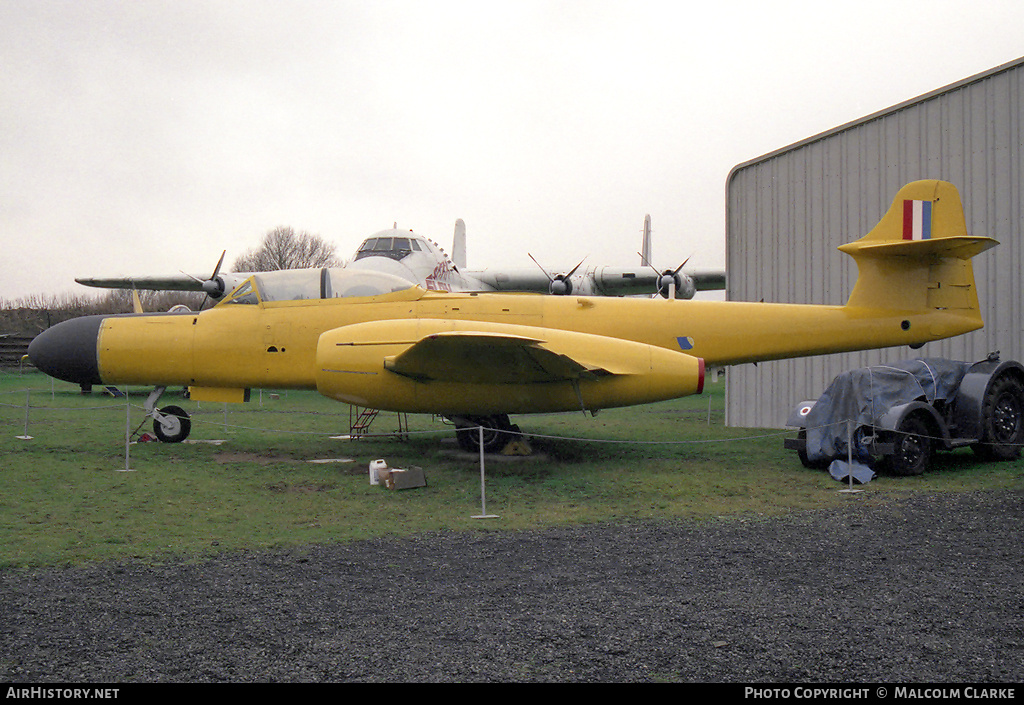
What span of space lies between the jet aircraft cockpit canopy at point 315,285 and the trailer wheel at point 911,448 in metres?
6.48

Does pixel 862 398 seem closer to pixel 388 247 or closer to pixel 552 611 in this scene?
pixel 552 611

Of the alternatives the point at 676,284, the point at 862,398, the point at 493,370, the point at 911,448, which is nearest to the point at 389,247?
the point at 676,284

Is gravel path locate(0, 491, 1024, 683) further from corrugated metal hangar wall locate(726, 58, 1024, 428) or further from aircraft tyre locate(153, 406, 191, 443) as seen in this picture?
corrugated metal hangar wall locate(726, 58, 1024, 428)

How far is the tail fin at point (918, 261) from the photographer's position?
30.5 ft

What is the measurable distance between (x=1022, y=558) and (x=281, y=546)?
5360 millimetres

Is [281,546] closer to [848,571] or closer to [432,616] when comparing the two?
[432,616]

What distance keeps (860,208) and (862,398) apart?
19.8 ft

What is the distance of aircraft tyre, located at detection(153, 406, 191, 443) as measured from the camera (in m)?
10.9

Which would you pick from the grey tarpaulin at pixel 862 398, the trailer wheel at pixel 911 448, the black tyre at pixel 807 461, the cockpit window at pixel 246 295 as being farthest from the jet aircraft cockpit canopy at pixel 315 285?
the trailer wheel at pixel 911 448

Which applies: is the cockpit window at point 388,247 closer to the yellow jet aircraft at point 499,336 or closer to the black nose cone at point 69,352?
the yellow jet aircraft at point 499,336

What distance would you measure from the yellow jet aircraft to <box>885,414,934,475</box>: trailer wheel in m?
1.38

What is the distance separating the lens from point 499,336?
7.96 meters

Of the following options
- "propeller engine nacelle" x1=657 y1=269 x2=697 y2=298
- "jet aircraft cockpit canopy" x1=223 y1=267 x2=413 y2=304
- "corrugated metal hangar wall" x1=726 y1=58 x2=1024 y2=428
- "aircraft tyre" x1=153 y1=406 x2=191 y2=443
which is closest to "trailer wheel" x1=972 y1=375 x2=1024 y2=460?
"corrugated metal hangar wall" x1=726 y1=58 x2=1024 y2=428
